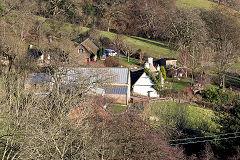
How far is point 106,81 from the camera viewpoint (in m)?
25.6

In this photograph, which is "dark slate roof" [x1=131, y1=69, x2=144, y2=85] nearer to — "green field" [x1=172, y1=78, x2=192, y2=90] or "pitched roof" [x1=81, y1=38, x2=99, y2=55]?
"green field" [x1=172, y1=78, x2=192, y2=90]

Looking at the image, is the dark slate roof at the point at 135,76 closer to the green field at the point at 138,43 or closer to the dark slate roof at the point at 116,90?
the dark slate roof at the point at 116,90

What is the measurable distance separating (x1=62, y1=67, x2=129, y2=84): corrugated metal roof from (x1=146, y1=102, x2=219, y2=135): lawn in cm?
423

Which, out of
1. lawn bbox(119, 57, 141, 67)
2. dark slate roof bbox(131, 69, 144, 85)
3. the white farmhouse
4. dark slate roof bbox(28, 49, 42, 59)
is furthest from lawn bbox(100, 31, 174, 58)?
dark slate roof bbox(28, 49, 42, 59)

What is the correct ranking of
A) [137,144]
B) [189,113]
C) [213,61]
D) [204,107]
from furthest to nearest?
[213,61], [204,107], [189,113], [137,144]

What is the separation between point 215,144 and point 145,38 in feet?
164

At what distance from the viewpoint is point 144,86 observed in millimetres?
31484

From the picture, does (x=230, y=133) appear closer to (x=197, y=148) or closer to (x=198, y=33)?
(x=197, y=148)

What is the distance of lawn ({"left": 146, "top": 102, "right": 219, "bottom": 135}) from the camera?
22.0 meters

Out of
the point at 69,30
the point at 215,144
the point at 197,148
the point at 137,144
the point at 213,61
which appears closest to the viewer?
the point at 137,144

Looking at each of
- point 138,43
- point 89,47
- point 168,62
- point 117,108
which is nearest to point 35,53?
point 89,47

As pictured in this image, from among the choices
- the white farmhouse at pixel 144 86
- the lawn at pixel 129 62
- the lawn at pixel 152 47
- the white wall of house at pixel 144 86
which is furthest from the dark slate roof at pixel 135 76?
the lawn at pixel 152 47

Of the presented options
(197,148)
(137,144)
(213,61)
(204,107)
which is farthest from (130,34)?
(137,144)

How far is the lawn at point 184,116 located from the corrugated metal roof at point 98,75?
167 inches
